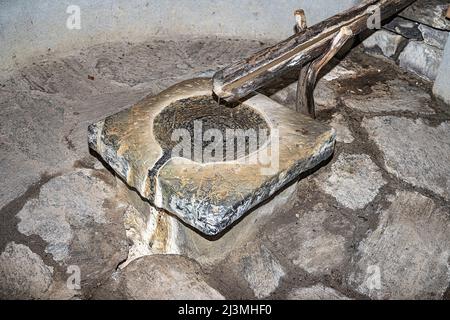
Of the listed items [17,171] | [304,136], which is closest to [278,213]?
[304,136]

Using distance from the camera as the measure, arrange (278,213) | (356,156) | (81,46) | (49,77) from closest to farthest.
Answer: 1. (278,213)
2. (356,156)
3. (49,77)
4. (81,46)

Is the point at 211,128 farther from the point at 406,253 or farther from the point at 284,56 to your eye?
the point at 406,253

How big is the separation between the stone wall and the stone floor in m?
0.19

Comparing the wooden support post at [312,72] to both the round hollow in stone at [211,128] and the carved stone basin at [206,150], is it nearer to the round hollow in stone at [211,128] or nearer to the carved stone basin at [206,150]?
the carved stone basin at [206,150]

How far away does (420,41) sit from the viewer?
3.80 metres

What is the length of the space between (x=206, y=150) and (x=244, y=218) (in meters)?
0.39

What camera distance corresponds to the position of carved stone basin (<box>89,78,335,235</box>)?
224 centimetres

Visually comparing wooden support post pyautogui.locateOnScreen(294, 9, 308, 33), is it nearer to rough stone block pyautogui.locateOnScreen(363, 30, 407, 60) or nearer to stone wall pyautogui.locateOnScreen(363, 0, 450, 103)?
stone wall pyautogui.locateOnScreen(363, 0, 450, 103)

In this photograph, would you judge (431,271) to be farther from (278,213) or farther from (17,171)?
(17,171)

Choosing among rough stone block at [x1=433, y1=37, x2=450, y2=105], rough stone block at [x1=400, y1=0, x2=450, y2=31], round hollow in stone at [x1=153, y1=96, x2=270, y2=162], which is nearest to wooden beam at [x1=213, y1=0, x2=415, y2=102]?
round hollow in stone at [x1=153, y1=96, x2=270, y2=162]

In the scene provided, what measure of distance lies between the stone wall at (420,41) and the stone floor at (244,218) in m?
0.19

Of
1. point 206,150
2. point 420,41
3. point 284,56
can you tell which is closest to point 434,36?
point 420,41
